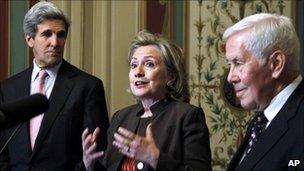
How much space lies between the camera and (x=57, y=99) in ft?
8.66

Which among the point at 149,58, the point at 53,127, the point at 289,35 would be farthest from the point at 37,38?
the point at 289,35

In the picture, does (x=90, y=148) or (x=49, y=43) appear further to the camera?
(x=49, y=43)

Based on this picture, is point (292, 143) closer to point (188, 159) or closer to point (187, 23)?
point (188, 159)

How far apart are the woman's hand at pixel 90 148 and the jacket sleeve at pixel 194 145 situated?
0.25m

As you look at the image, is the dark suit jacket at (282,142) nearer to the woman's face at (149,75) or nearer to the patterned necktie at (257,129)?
the patterned necktie at (257,129)

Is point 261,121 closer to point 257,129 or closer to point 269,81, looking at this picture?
point 257,129

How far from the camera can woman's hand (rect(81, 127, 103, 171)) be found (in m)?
2.14

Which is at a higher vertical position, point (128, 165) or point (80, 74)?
point (80, 74)

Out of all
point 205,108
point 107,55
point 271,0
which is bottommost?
point 205,108

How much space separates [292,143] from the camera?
1759mm

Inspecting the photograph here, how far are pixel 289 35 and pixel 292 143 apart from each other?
32 cm

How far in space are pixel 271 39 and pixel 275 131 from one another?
0.86ft

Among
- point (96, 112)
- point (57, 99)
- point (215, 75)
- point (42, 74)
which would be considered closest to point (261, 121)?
point (96, 112)

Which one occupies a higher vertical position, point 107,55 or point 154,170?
point 107,55
